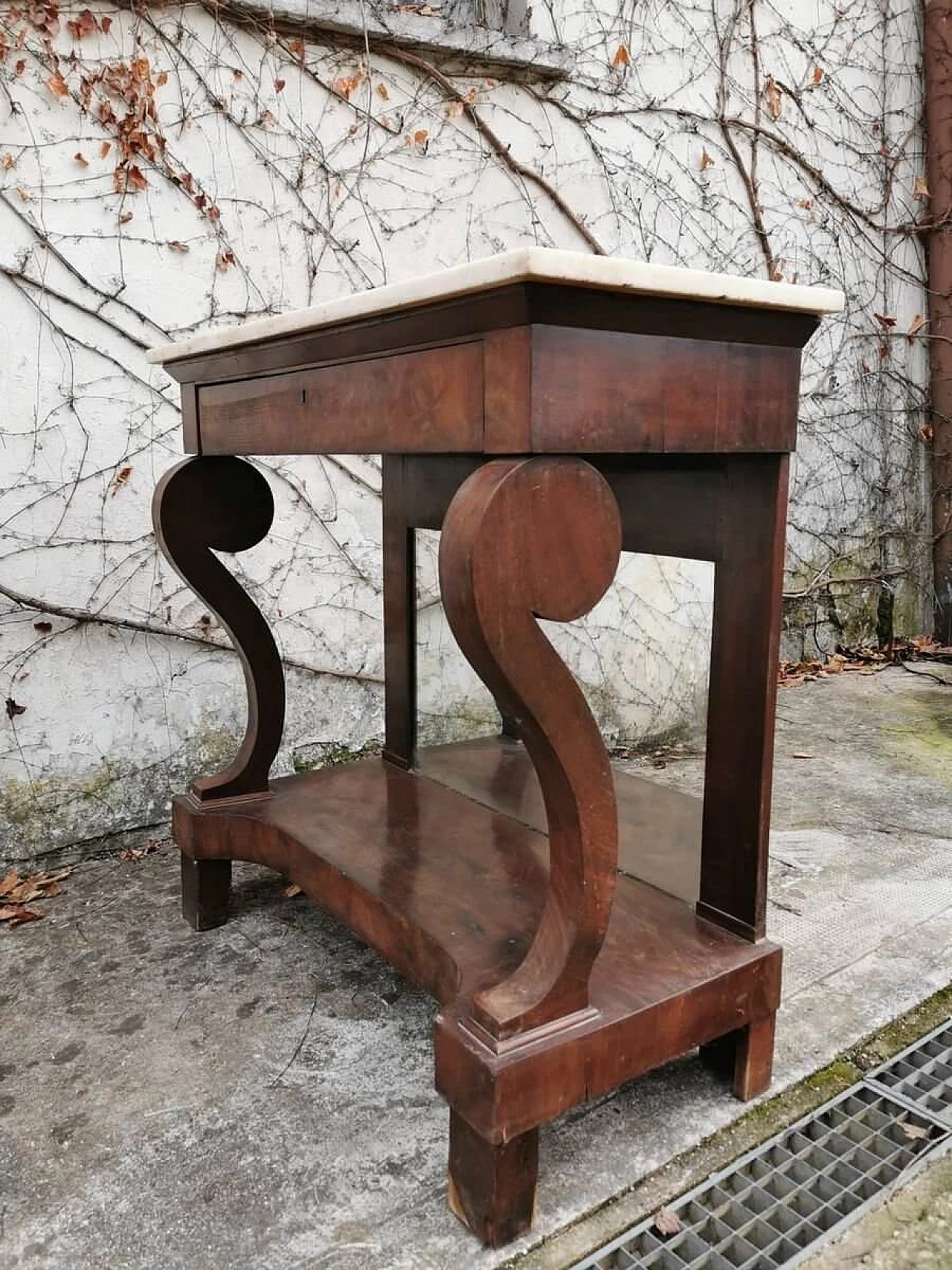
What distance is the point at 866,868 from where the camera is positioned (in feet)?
7.02

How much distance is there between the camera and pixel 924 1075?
1.41m

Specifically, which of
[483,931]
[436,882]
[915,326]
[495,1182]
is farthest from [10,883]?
[915,326]

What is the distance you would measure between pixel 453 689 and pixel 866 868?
1160 mm

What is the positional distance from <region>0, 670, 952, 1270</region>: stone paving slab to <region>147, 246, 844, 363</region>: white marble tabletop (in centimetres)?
104

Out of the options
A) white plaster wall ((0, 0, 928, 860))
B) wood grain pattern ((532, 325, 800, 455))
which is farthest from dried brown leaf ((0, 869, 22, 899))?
wood grain pattern ((532, 325, 800, 455))

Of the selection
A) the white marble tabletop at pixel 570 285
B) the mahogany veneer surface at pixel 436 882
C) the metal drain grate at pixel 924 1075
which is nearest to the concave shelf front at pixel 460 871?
the mahogany veneer surface at pixel 436 882

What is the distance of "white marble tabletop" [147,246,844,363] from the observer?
914 mm

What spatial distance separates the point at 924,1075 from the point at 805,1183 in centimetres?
33

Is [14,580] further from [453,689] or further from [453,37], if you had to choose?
[453,37]

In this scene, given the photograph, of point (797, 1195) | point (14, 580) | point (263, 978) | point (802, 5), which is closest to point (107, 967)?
point (263, 978)

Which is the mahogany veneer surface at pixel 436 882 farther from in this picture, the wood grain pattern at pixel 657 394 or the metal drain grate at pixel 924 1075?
the wood grain pattern at pixel 657 394

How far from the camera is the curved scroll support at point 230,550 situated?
5.93ft

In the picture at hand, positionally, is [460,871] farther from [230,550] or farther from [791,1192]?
[230,550]

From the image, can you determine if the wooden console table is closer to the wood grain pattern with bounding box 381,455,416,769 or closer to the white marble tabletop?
the white marble tabletop
